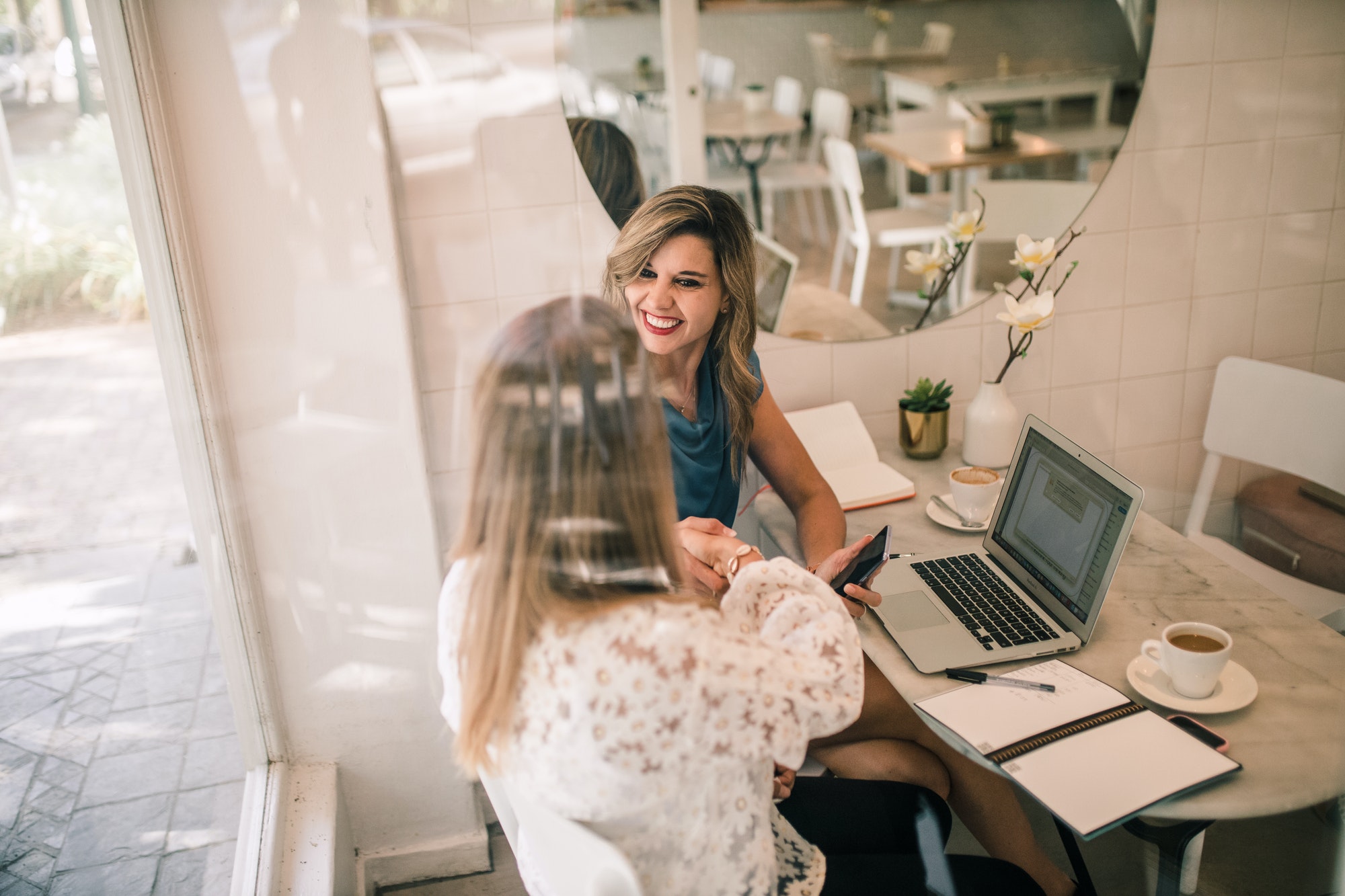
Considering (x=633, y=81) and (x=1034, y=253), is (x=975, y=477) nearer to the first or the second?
(x=1034, y=253)

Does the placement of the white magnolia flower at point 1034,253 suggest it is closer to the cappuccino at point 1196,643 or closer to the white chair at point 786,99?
the white chair at point 786,99

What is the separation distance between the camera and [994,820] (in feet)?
4.79

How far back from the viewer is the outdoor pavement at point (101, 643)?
3.57 feet

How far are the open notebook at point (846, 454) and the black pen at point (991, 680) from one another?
22.0 inches

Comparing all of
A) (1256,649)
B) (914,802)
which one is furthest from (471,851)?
(1256,649)

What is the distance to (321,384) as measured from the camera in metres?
1.68

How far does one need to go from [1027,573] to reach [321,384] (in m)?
1.20

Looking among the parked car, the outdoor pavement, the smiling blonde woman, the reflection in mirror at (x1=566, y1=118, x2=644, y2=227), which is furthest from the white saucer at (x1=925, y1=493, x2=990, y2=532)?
the parked car

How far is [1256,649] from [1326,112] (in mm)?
1421

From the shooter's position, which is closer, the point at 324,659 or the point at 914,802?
the point at 914,802

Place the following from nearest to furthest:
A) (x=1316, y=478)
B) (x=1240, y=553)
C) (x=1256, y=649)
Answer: (x=1256, y=649) → (x=1316, y=478) → (x=1240, y=553)

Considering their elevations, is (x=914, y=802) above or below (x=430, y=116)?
below

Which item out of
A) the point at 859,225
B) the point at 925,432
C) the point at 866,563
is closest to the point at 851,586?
the point at 866,563

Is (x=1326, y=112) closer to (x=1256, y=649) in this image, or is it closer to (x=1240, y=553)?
(x=1240, y=553)
